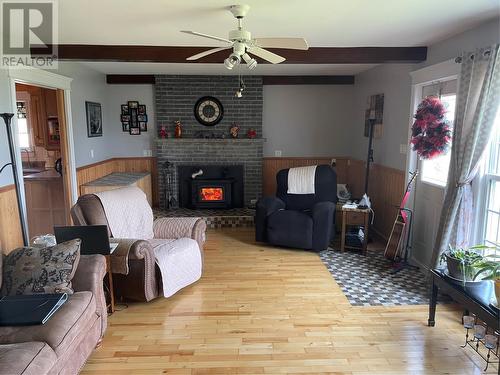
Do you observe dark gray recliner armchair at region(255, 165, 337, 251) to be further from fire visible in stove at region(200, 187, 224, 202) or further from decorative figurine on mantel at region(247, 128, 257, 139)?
decorative figurine on mantel at region(247, 128, 257, 139)

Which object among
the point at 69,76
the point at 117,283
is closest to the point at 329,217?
the point at 117,283

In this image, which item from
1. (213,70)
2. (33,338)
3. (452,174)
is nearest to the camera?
(33,338)

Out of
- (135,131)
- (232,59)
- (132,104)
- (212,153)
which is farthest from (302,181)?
(132,104)

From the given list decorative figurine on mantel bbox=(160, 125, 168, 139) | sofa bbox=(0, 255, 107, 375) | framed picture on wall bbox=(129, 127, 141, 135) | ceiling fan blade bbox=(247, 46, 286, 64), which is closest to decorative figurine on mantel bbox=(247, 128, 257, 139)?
decorative figurine on mantel bbox=(160, 125, 168, 139)

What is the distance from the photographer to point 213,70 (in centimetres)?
563

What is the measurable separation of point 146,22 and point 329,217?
115 inches

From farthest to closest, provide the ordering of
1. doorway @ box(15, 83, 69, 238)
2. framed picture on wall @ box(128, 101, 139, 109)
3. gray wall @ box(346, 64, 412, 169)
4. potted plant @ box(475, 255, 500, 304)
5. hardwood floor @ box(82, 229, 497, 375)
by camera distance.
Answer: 1. framed picture on wall @ box(128, 101, 139, 109)
2. doorway @ box(15, 83, 69, 238)
3. gray wall @ box(346, 64, 412, 169)
4. hardwood floor @ box(82, 229, 497, 375)
5. potted plant @ box(475, 255, 500, 304)

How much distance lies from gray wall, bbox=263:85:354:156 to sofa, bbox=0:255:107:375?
4.51m

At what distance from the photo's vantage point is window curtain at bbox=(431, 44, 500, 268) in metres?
2.72

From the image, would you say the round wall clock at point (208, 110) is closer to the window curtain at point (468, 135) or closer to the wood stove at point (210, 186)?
the wood stove at point (210, 186)

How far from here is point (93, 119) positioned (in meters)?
5.51

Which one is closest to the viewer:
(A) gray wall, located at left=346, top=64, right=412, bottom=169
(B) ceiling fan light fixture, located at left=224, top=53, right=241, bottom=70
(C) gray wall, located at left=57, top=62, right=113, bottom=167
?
(B) ceiling fan light fixture, located at left=224, top=53, right=241, bottom=70

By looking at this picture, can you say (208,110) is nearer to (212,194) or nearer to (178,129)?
(178,129)

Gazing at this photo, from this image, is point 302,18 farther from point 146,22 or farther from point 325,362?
point 325,362
